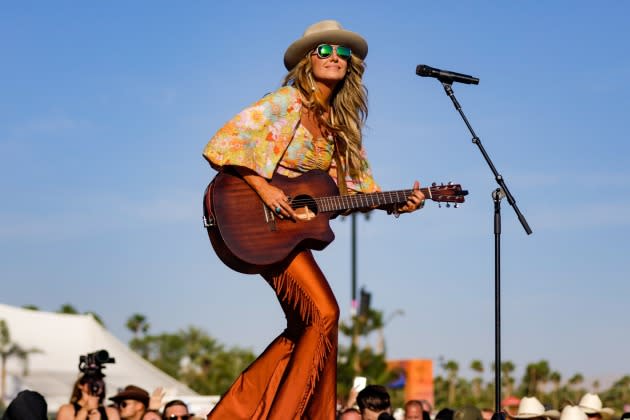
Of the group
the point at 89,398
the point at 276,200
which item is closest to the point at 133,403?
the point at 89,398

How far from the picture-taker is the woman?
589 cm

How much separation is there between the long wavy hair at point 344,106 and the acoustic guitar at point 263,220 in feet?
1.24

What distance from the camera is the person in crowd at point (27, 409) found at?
22.4 ft

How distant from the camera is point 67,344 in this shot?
91.6ft

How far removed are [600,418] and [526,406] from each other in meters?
0.85

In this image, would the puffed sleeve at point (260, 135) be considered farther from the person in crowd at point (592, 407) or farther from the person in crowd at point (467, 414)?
the person in crowd at point (592, 407)

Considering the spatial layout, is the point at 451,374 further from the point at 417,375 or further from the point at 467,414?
the point at 467,414

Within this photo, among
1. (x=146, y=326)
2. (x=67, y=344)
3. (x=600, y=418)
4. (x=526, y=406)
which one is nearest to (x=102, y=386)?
(x=526, y=406)

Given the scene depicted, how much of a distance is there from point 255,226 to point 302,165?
543 millimetres

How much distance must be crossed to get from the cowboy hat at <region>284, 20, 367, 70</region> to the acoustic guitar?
0.82m

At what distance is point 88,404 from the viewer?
28.4ft

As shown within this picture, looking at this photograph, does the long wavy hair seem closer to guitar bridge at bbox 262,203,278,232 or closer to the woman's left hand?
the woman's left hand

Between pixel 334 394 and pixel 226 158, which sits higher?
pixel 226 158

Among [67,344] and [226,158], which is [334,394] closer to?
[226,158]
